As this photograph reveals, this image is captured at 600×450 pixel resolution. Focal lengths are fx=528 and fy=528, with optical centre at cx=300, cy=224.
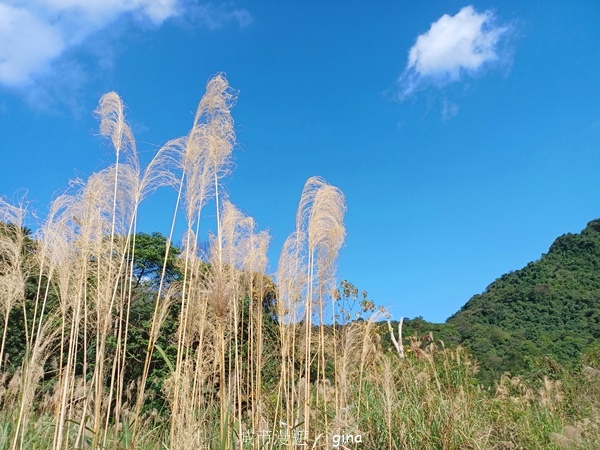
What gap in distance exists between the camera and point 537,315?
26.8 m

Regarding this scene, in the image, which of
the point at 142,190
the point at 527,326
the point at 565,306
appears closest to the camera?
the point at 142,190

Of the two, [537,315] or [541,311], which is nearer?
[537,315]

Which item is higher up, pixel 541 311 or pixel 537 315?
pixel 541 311

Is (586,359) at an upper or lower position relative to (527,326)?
lower

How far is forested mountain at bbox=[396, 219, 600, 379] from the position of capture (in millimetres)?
15383

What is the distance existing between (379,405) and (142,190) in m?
3.39

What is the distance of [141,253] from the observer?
61.4 ft

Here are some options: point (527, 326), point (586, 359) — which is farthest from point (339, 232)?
point (527, 326)

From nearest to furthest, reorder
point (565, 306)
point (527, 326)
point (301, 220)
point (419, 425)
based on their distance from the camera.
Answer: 1. point (301, 220)
2. point (419, 425)
3. point (527, 326)
4. point (565, 306)

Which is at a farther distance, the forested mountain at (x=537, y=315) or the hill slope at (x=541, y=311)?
the hill slope at (x=541, y=311)

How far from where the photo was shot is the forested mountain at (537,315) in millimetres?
15383

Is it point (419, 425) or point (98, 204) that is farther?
point (419, 425)

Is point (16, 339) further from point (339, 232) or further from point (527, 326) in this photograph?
point (527, 326)

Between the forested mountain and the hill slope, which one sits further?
the hill slope
